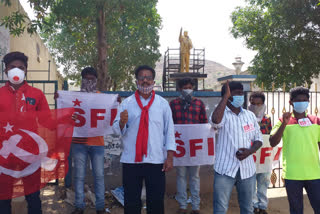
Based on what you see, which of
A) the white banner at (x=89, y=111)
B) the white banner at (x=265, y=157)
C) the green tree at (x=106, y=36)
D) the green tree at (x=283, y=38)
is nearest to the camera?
the white banner at (x=89, y=111)

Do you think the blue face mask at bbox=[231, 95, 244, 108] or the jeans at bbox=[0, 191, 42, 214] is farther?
the blue face mask at bbox=[231, 95, 244, 108]

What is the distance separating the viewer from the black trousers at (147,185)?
3.21 meters

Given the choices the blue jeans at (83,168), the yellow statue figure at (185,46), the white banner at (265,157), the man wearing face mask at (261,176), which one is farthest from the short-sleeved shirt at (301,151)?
the yellow statue figure at (185,46)

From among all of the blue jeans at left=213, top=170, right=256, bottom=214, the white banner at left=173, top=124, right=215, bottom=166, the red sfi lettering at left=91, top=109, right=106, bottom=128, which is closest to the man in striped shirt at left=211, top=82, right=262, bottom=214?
the blue jeans at left=213, top=170, right=256, bottom=214

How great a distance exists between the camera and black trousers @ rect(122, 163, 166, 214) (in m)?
3.21

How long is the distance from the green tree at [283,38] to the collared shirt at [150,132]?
1402 cm

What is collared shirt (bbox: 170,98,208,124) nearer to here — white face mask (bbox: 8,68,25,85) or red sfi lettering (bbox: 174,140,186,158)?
red sfi lettering (bbox: 174,140,186,158)

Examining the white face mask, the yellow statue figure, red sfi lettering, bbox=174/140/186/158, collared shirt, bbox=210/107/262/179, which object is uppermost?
the yellow statue figure

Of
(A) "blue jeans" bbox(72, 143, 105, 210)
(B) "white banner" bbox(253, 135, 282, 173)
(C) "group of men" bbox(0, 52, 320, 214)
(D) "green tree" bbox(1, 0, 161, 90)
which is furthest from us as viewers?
(D) "green tree" bbox(1, 0, 161, 90)

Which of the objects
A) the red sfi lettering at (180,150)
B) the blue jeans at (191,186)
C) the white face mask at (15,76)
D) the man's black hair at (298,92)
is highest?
the white face mask at (15,76)

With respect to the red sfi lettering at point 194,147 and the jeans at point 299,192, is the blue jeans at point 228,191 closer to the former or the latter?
the jeans at point 299,192

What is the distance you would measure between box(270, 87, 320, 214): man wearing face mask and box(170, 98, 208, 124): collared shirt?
1445 mm

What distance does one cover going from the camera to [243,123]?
10.7ft

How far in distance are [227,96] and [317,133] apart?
1.19m
